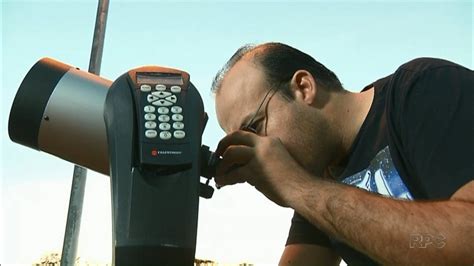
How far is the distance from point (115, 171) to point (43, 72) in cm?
48

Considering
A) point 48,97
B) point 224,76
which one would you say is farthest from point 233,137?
point 224,76

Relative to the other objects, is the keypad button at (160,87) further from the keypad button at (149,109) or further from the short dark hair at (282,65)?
the short dark hair at (282,65)

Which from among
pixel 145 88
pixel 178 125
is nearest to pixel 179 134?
pixel 178 125

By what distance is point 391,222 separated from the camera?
53.2 inches

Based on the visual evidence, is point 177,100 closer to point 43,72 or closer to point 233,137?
point 233,137

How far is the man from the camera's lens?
135 cm

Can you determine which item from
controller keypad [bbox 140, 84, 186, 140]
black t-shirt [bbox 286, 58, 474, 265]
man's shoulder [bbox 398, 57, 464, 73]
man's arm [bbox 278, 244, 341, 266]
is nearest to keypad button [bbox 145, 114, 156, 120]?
controller keypad [bbox 140, 84, 186, 140]

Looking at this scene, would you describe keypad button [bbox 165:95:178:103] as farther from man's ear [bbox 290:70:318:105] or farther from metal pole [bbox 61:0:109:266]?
metal pole [bbox 61:0:109:266]

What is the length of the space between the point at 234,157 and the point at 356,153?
585 mm

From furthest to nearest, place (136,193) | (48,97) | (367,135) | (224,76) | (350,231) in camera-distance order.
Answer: (224,76) < (367,135) < (48,97) < (350,231) < (136,193)

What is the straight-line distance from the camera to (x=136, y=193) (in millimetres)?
1166

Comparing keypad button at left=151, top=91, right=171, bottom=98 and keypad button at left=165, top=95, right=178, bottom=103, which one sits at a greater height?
keypad button at left=151, top=91, right=171, bottom=98

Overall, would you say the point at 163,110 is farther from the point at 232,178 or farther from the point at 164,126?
the point at 232,178

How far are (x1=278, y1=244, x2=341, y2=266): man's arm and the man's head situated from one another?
1.13 feet
